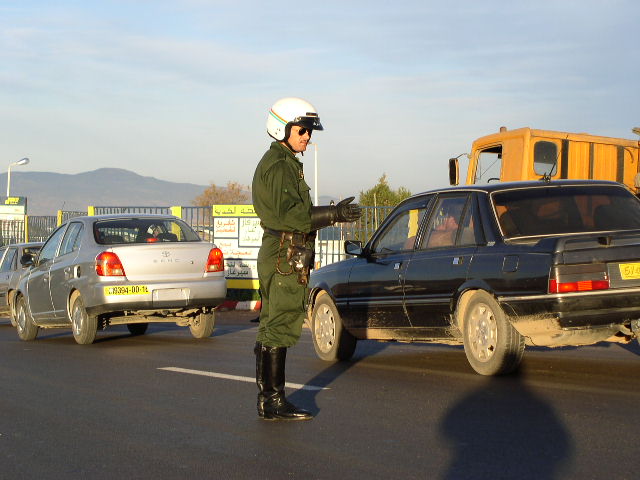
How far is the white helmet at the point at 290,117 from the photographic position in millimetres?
7074

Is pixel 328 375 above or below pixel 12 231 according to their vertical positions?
below

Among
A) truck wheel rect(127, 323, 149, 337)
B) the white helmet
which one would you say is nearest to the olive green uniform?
the white helmet

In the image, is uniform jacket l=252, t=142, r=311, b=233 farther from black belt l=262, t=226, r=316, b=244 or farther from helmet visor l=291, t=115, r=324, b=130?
helmet visor l=291, t=115, r=324, b=130

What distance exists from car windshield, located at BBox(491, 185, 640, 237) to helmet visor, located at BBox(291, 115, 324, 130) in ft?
7.63

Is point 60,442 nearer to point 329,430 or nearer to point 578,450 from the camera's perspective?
point 329,430

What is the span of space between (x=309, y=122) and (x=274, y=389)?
70.1 inches

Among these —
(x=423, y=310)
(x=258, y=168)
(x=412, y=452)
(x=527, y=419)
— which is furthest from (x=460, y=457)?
(x=423, y=310)

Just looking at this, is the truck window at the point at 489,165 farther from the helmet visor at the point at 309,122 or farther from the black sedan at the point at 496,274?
the helmet visor at the point at 309,122

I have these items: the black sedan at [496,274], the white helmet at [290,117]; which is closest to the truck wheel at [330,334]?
the black sedan at [496,274]

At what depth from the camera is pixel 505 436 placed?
619cm

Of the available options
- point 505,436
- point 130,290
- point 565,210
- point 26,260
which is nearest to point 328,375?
point 565,210

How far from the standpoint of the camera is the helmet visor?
7062 mm

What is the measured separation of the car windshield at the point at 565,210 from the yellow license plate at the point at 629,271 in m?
0.77

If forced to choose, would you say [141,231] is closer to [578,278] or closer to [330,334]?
[330,334]
